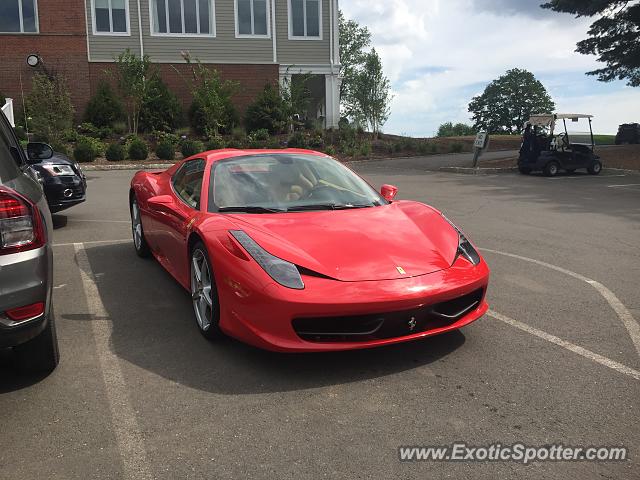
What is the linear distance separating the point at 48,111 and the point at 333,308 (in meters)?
21.3

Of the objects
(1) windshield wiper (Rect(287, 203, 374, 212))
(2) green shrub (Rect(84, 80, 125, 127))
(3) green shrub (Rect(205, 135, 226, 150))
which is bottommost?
(1) windshield wiper (Rect(287, 203, 374, 212))

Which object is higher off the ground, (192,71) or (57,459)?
(192,71)

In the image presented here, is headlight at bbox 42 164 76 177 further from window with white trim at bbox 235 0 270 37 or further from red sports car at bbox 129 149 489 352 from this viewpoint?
window with white trim at bbox 235 0 270 37

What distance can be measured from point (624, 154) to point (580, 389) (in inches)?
943

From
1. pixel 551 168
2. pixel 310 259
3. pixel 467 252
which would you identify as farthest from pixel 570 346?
pixel 551 168

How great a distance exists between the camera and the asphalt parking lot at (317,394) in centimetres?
263

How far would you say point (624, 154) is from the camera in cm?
2414

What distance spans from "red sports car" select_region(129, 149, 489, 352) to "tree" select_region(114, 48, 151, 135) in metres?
20.1

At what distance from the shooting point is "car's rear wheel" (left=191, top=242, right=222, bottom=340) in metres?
3.86

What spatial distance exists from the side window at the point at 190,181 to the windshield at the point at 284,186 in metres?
0.18

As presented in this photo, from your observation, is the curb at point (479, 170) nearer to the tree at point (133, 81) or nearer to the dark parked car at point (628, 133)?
the tree at point (133, 81)

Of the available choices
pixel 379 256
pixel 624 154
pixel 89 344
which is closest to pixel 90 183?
pixel 89 344

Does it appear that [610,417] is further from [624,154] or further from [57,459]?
[624,154]

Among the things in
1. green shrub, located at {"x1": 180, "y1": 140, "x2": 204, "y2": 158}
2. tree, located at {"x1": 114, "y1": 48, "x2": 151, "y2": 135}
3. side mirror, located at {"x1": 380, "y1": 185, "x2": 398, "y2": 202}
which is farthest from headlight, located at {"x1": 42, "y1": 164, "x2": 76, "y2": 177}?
tree, located at {"x1": 114, "y1": 48, "x2": 151, "y2": 135}
